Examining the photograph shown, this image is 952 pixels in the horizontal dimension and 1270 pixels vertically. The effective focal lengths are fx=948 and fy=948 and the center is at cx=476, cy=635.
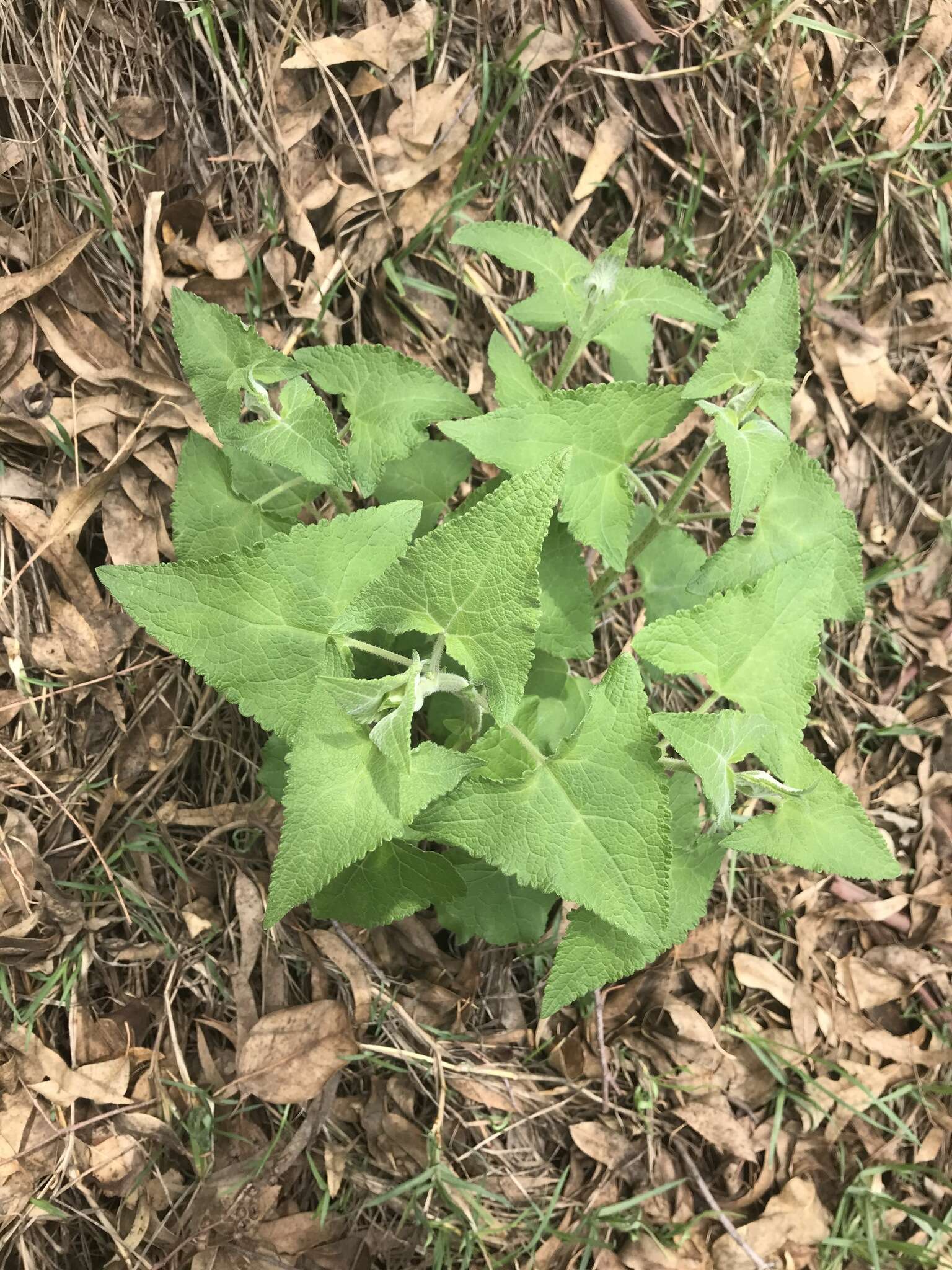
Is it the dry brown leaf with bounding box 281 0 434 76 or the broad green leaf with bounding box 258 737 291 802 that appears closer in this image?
the broad green leaf with bounding box 258 737 291 802

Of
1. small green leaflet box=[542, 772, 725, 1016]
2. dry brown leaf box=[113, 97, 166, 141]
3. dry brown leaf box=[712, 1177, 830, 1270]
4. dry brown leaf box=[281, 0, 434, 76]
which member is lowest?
dry brown leaf box=[712, 1177, 830, 1270]

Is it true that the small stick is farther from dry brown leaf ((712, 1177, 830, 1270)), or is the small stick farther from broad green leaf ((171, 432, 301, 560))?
broad green leaf ((171, 432, 301, 560))

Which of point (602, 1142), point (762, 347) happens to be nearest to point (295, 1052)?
point (602, 1142)

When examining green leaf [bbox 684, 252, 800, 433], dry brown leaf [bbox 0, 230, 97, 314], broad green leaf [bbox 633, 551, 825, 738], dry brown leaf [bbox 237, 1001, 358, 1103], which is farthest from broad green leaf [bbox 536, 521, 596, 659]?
dry brown leaf [bbox 0, 230, 97, 314]

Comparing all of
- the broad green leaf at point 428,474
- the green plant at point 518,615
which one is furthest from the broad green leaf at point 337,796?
the broad green leaf at point 428,474

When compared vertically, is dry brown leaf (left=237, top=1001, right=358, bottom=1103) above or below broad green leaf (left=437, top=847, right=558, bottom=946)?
below

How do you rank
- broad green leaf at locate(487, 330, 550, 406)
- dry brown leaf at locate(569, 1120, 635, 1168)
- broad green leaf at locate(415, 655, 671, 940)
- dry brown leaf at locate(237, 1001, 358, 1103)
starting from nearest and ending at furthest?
broad green leaf at locate(415, 655, 671, 940) < broad green leaf at locate(487, 330, 550, 406) < dry brown leaf at locate(237, 1001, 358, 1103) < dry brown leaf at locate(569, 1120, 635, 1168)

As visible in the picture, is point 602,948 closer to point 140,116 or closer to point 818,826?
point 818,826

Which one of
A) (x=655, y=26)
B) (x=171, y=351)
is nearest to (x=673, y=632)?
(x=171, y=351)
